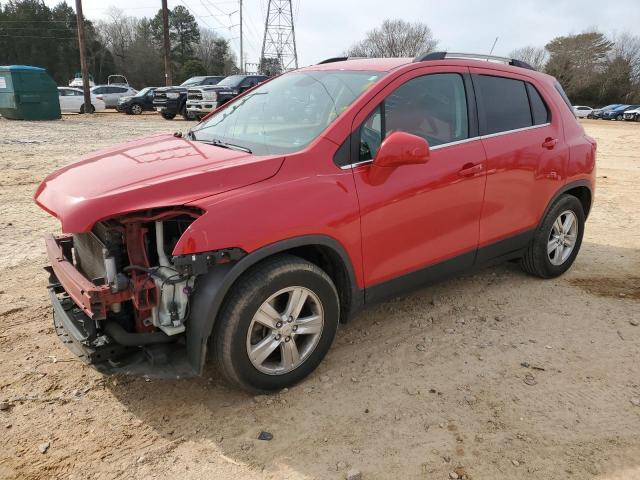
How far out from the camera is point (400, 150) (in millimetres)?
2963

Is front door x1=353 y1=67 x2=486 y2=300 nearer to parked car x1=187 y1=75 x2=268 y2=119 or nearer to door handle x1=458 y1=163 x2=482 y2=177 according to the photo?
door handle x1=458 y1=163 x2=482 y2=177

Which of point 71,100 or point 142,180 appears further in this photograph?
point 71,100

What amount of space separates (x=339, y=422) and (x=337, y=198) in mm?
1256

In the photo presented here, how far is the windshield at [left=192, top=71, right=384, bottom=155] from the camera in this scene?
10.4ft

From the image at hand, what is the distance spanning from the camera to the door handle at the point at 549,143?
13.8ft

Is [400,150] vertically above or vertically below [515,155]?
above

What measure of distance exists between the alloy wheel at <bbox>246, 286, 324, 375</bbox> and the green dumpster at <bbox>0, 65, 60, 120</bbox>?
21.1m

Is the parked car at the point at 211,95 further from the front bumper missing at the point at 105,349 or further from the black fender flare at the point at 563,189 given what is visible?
the front bumper missing at the point at 105,349

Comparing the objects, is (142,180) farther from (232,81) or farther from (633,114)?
(633,114)

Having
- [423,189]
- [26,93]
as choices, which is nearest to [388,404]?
[423,189]

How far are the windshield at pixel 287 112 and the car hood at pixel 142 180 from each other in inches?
10.1

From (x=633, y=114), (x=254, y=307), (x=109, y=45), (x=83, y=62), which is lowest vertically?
(x=254, y=307)

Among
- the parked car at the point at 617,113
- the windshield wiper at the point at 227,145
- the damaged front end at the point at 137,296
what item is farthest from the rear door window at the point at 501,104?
the parked car at the point at 617,113

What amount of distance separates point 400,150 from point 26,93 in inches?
841
